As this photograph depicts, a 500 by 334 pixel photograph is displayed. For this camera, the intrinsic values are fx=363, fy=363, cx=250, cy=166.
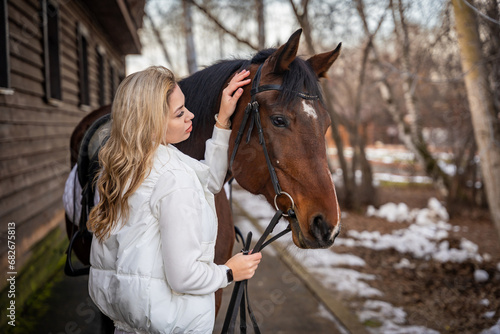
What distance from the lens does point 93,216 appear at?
1.44 m

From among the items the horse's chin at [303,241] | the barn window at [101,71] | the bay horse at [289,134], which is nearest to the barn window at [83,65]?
the barn window at [101,71]

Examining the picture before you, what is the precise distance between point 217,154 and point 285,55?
1.91 feet

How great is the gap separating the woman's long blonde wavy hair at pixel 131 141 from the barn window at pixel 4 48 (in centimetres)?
268

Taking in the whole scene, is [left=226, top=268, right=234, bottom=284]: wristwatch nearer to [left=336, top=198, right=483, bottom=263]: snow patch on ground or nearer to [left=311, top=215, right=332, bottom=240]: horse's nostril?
[left=311, top=215, right=332, bottom=240]: horse's nostril

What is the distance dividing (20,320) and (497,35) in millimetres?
6128

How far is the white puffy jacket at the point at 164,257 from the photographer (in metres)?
1.26

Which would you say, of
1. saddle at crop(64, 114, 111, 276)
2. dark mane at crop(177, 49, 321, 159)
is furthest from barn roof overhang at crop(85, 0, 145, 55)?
dark mane at crop(177, 49, 321, 159)

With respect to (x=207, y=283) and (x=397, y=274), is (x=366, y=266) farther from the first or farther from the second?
(x=207, y=283)

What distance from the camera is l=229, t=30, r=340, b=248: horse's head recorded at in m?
1.57

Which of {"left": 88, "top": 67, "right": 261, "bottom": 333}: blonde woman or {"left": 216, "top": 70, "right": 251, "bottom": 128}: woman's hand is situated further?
{"left": 216, "top": 70, "right": 251, "bottom": 128}: woman's hand

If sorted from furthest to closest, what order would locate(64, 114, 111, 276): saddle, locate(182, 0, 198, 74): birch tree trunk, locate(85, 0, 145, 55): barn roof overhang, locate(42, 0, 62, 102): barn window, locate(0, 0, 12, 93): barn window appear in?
locate(182, 0, 198, 74): birch tree trunk → locate(85, 0, 145, 55): barn roof overhang → locate(42, 0, 62, 102): barn window → locate(0, 0, 12, 93): barn window → locate(64, 114, 111, 276): saddle

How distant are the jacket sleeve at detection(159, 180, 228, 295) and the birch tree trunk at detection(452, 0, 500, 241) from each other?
3619 mm

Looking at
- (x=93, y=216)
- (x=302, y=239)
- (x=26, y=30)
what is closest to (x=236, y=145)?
(x=302, y=239)

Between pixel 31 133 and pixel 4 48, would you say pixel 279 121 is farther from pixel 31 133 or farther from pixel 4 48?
pixel 31 133
